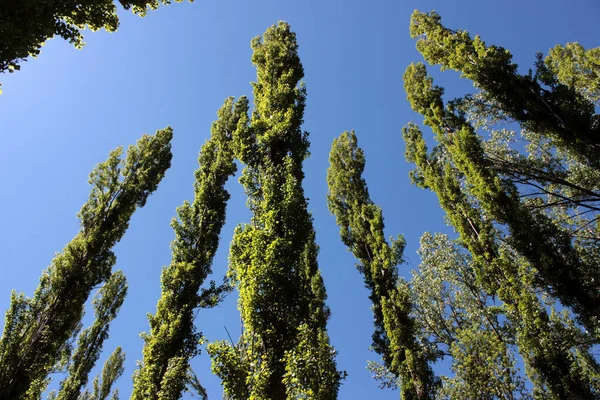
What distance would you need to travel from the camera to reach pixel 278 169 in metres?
9.80

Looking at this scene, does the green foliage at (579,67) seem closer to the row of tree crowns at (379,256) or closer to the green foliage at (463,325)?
the row of tree crowns at (379,256)

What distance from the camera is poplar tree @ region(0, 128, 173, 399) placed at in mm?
10930

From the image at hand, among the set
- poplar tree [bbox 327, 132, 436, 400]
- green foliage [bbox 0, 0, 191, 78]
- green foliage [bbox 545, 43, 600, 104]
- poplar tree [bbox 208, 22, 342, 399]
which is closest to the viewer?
green foliage [bbox 0, 0, 191, 78]

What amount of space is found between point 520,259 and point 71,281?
16.6 m

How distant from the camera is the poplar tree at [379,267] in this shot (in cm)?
1202

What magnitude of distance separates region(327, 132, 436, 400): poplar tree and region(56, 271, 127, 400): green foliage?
1226cm

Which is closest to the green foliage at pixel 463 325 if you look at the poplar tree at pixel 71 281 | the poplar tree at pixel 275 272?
the poplar tree at pixel 275 272

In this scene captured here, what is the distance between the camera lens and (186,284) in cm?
1270

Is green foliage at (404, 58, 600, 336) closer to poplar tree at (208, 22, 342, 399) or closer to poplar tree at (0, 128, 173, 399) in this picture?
poplar tree at (208, 22, 342, 399)

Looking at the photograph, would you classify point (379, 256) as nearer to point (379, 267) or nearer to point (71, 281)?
point (379, 267)

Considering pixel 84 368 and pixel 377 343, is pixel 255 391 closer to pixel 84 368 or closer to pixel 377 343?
pixel 377 343

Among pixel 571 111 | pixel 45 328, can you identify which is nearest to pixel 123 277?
pixel 45 328

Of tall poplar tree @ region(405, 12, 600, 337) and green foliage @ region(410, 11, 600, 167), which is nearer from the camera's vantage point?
tall poplar tree @ region(405, 12, 600, 337)

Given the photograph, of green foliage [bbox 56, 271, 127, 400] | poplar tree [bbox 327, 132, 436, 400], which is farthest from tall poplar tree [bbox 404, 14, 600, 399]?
green foliage [bbox 56, 271, 127, 400]
